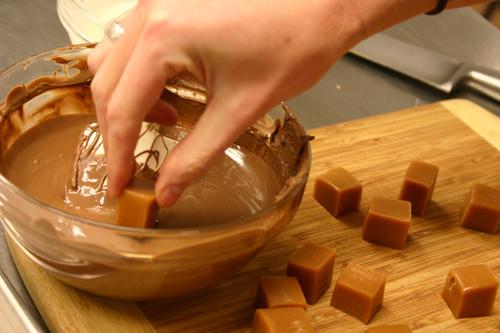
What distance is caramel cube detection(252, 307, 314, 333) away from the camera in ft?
3.75

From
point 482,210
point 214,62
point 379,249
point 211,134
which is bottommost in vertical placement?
point 379,249

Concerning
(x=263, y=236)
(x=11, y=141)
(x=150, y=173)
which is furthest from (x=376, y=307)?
(x=11, y=141)

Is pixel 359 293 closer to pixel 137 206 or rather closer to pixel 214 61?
pixel 137 206

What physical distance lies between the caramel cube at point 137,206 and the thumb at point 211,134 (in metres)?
0.10

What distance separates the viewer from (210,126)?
97cm

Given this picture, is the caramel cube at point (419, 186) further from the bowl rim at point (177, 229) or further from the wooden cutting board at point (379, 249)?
the bowl rim at point (177, 229)

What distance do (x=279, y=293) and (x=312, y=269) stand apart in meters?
0.11

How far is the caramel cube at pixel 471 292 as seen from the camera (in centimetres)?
130

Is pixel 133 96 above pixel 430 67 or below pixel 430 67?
above

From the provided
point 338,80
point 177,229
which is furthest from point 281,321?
point 338,80

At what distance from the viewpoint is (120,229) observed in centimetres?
97

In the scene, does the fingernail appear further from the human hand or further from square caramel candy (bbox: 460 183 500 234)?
square caramel candy (bbox: 460 183 500 234)

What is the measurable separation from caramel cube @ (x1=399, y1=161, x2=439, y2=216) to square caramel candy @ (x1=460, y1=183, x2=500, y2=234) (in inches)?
4.8

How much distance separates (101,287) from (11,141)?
0.52 meters
